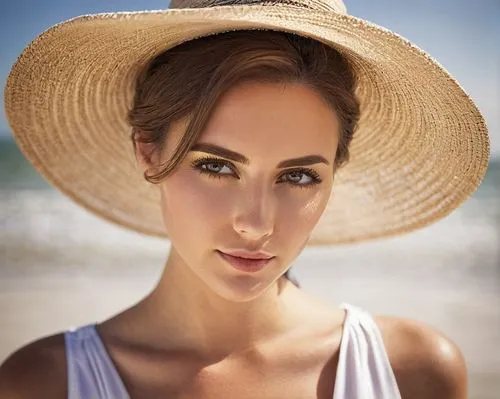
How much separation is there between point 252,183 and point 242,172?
0.03 m

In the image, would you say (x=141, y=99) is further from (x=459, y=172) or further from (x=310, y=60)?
(x=459, y=172)

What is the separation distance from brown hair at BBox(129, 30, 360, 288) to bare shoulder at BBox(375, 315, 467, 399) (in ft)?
1.98

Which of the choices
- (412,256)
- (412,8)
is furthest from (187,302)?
(412,8)

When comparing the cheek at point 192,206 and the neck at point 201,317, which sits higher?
the cheek at point 192,206

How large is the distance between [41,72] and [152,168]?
367 mm

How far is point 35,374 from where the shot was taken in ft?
6.59

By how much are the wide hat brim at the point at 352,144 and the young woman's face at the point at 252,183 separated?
0.17m

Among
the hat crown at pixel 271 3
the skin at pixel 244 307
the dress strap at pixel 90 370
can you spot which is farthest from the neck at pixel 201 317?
the hat crown at pixel 271 3

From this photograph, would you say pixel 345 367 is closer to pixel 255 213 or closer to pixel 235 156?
pixel 255 213

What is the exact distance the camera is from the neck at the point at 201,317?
2125 mm

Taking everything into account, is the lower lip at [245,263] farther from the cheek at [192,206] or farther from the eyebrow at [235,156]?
the eyebrow at [235,156]

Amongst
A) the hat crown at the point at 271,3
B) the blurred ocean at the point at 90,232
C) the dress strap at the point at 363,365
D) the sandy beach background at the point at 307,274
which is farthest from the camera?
the blurred ocean at the point at 90,232

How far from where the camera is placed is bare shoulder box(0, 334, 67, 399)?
6.54ft

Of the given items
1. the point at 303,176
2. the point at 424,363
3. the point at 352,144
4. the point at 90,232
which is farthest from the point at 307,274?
the point at 303,176
